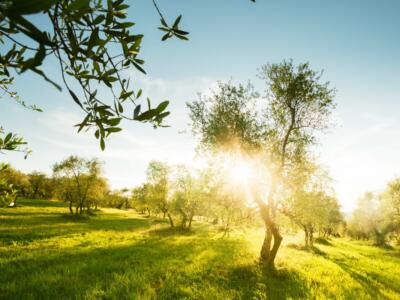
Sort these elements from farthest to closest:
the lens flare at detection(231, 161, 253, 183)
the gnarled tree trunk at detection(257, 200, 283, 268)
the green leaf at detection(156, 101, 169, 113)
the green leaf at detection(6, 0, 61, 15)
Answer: the lens flare at detection(231, 161, 253, 183)
the gnarled tree trunk at detection(257, 200, 283, 268)
the green leaf at detection(156, 101, 169, 113)
the green leaf at detection(6, 0, 61, 15)

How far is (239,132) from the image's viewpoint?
603 inches

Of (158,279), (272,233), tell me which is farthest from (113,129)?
(272,233)

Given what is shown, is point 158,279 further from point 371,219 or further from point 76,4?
point 371,219

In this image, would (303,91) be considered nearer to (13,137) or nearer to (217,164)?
(217,164)

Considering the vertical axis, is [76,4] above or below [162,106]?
above

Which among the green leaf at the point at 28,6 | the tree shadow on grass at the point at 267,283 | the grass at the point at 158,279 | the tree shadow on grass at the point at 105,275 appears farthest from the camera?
the tree shadow on grass at the point at 267,283

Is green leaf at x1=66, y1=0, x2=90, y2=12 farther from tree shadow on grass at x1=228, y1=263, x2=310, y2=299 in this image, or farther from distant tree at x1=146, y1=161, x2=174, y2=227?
distant tree at x1=146, y1=161, x2=174, y2=227

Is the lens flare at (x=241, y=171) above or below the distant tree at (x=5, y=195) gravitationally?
above

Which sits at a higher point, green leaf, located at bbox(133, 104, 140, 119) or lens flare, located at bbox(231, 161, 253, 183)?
lens flare, located at bbox(231, 161, 253, 183)

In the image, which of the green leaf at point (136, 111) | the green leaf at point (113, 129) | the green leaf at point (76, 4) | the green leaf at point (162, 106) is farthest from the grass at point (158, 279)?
the green leaf at point (76, 4)

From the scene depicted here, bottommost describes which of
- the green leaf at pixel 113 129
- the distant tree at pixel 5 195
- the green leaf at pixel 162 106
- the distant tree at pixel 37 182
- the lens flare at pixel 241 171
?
the distant tree at pixel 37 182

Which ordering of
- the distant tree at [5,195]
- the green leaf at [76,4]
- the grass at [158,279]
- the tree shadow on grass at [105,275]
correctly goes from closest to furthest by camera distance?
the green leaf at [76,4]
the distant tree at [5,195]
the tree shadow on grass at [105,275]
the grass at [158,279]

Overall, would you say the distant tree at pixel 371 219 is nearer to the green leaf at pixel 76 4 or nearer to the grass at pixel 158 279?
the grass at pixel 158 279

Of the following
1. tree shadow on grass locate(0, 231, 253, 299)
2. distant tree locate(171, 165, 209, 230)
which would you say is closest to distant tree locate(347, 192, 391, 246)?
distant tree locate(171, 165, 209, 230)
